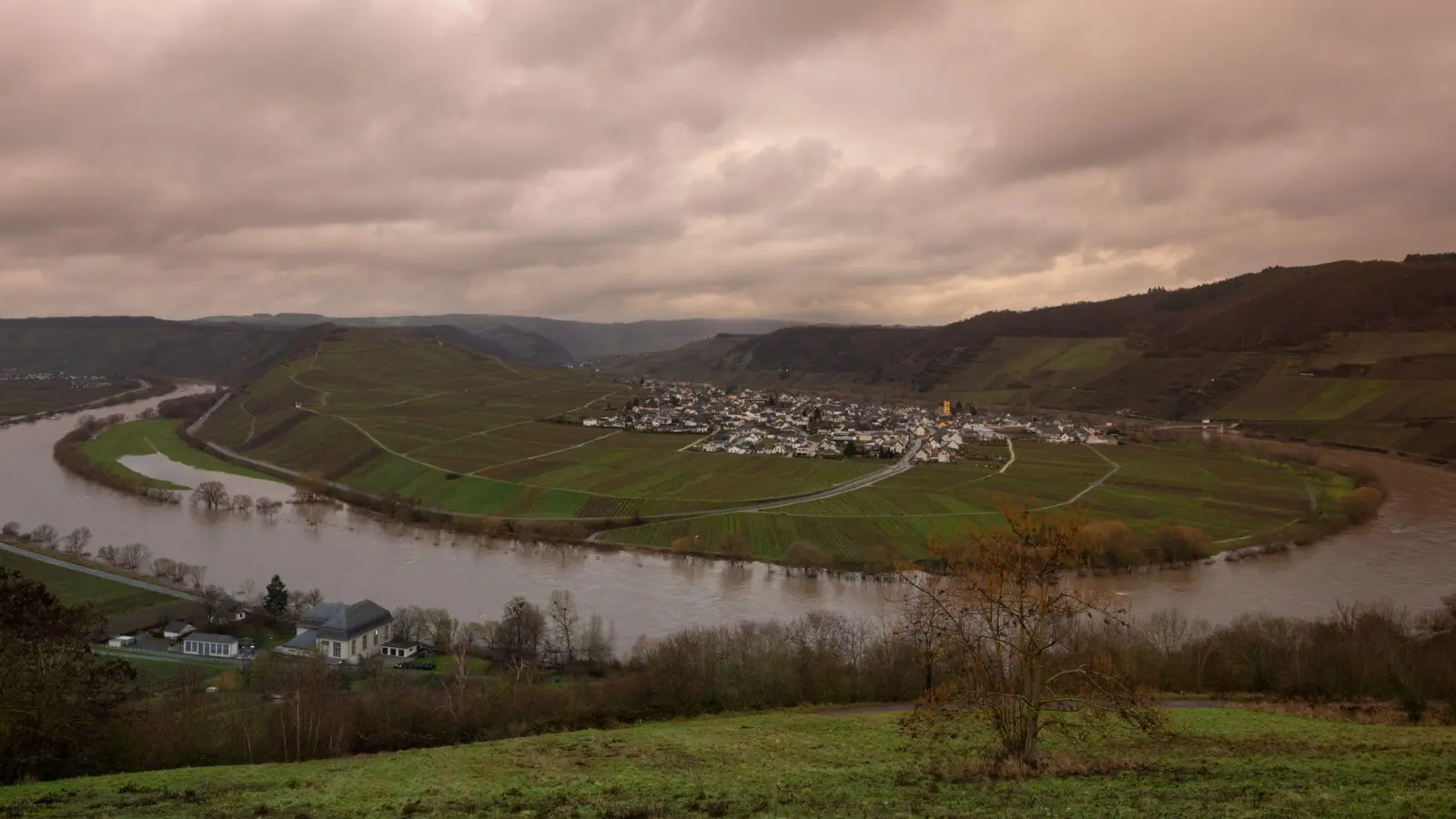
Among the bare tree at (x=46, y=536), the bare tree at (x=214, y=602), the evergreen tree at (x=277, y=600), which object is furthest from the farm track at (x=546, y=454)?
the evergreen tree at (x=277, y=600)

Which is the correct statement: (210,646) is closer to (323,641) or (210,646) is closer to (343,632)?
(323,641)

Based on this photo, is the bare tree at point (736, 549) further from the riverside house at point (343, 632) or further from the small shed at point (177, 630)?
the small shed at point (177, 630)

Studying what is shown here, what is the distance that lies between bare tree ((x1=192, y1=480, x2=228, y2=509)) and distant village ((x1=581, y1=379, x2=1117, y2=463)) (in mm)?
38695

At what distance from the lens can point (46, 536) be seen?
1960 inches

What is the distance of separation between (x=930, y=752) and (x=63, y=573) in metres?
46.6

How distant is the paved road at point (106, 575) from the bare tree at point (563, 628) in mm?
17002

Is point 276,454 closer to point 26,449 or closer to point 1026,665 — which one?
point 26,449

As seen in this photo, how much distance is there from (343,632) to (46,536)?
31542 mm

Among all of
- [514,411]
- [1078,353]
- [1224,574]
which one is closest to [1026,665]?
[1224,574]

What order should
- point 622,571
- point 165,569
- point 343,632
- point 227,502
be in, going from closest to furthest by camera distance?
point 343,632 → point 165,569 → point 622,571 → point 227,502

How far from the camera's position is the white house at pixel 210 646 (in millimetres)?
33000

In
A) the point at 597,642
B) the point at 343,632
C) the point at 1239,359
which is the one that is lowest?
the point at 597,642

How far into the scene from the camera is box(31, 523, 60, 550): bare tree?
161 feet

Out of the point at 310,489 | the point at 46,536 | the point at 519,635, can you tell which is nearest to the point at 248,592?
the point at 519,635
